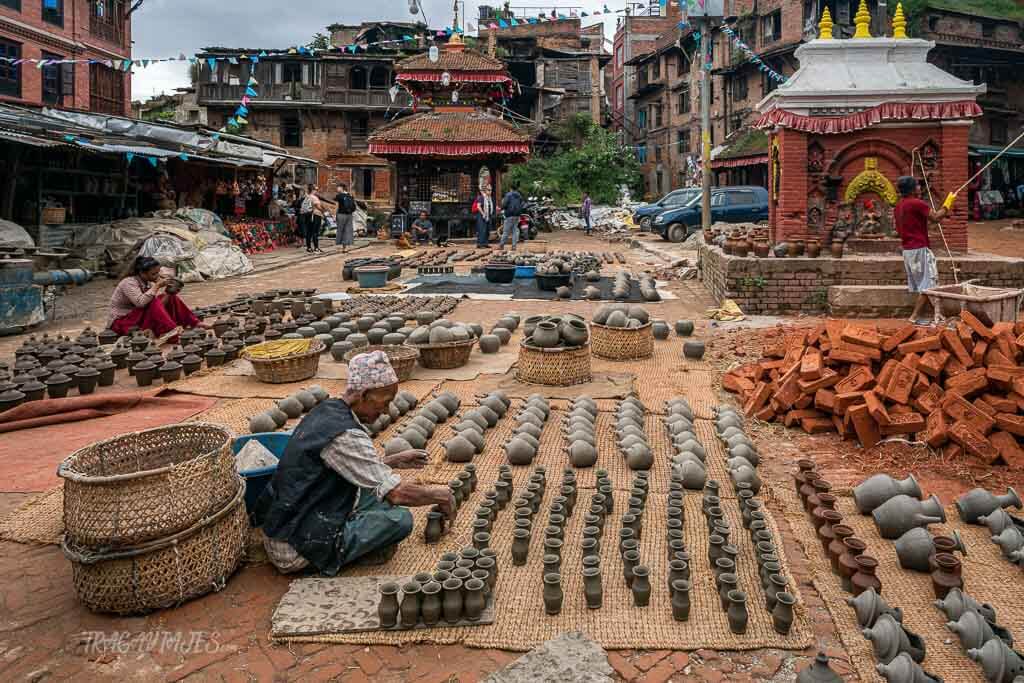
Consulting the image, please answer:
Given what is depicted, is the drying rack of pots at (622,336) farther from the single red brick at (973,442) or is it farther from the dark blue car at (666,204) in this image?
the dark blue car at (666,204)

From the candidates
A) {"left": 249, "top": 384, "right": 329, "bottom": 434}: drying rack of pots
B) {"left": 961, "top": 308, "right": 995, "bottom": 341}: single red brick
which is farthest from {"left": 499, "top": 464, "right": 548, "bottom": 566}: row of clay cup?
{"left": 961, "top": 308, "right": 995, "bottom": 341}: single red brick

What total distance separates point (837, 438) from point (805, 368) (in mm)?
591

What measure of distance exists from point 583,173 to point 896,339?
30.2m

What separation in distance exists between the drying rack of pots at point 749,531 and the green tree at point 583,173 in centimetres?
3054

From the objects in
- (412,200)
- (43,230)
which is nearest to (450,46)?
(412,200)

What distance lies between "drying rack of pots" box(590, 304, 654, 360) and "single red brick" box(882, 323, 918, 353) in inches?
102

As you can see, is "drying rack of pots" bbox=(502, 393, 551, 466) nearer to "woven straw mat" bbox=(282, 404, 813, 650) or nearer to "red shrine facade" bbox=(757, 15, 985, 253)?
"woven straw mat" bbox=(282, 404, 813, 650)

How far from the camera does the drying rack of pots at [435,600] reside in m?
3.23

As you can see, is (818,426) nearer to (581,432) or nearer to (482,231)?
(581,432)

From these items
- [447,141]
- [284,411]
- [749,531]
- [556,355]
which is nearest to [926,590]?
[749,531]

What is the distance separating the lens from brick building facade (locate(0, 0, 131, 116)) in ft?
75.6

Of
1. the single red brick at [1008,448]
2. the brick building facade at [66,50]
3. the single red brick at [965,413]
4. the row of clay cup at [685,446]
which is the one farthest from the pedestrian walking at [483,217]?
the single red brick at [1008,448]

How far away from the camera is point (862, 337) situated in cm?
595

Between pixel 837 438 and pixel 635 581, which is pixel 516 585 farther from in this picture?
pixel 837 438
